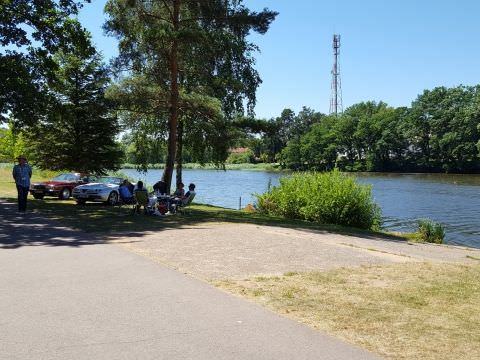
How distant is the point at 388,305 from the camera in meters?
6.54

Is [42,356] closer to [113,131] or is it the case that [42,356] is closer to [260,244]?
[260,244]

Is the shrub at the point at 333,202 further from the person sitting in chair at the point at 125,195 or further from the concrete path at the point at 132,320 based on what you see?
the concrete path at the point at 132,320

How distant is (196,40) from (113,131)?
1317 cm

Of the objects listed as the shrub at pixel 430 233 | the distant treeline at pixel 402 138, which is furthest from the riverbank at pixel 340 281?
the distant treeline at pixel 402 138

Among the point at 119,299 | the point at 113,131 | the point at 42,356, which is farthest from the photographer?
the point at 113,131

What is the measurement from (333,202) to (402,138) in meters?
87.6

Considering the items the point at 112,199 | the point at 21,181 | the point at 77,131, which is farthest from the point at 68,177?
the point at 21,181

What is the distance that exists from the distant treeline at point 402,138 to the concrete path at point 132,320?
287 ft

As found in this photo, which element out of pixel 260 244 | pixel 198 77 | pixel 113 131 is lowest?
pixel 260 244

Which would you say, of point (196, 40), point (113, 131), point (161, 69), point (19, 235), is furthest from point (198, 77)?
point (19, 235)

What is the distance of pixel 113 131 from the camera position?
31.6 m

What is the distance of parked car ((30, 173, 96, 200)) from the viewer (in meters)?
25.6

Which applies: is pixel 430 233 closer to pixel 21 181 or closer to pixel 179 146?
pixel 179 146

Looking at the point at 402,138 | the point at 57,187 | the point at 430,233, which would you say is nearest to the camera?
the point at 430,233
